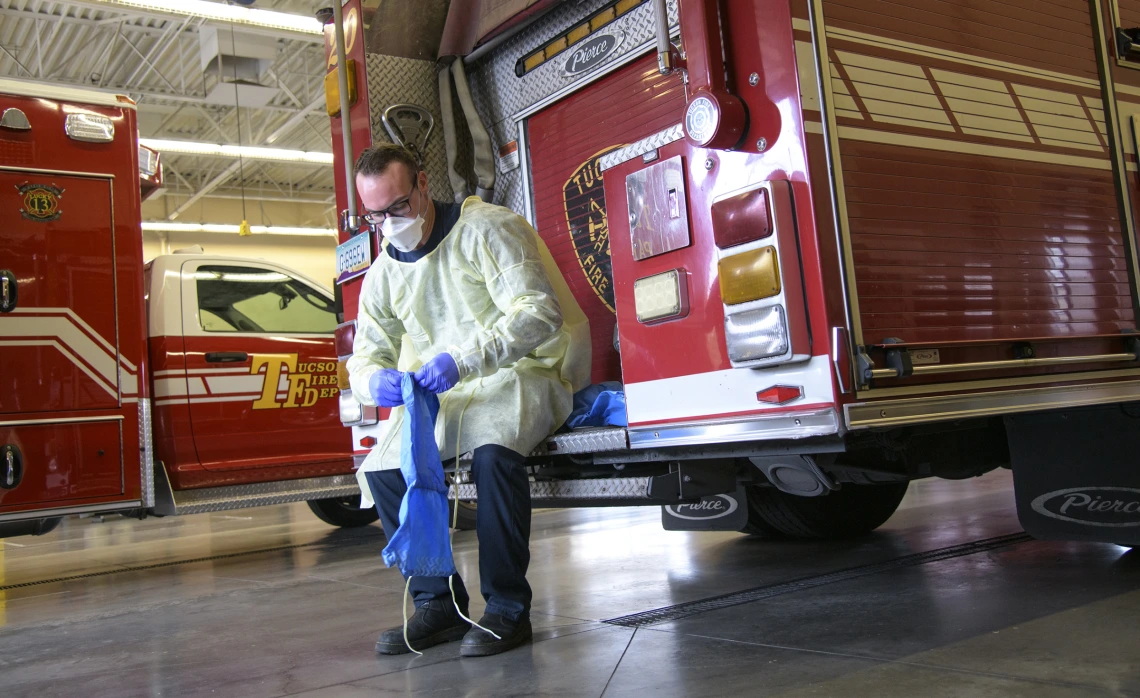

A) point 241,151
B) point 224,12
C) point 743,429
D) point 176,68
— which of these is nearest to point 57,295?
point 743,429

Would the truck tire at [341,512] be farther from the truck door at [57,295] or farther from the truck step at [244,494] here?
the truck door at [57,295]

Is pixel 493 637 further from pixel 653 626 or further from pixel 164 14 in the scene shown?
pixel 164 14

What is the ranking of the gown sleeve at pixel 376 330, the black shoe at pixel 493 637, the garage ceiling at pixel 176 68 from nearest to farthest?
the black shoe at pixel 493 637, the gown sleeve at pixel 376 330, the garage ceiling at pixel 176 68

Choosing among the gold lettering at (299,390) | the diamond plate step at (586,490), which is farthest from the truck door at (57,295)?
the diamond plate step at (586,490)

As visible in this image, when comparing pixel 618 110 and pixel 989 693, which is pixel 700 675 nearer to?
pixel 989 693

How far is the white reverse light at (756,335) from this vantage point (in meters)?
2.61

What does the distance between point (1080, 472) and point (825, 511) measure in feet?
5.06

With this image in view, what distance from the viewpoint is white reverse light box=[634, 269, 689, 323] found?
114 inches

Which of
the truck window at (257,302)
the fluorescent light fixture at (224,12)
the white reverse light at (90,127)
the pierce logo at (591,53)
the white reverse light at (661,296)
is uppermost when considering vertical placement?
the fluorescent light fixture at (224,12)

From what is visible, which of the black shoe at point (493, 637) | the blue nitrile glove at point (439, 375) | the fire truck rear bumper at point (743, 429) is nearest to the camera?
the fire truck rear bumper at point (743, 429)

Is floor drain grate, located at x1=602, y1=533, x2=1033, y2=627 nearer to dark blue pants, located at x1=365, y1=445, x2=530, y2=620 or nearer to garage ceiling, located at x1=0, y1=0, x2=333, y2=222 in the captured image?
dark blue pants, located at x1=365, y1=445, x2=530, y2=620

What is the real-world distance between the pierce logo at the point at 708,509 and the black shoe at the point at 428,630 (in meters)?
1.32

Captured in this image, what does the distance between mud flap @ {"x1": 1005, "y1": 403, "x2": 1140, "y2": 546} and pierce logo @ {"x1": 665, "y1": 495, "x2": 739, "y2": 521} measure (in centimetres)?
116

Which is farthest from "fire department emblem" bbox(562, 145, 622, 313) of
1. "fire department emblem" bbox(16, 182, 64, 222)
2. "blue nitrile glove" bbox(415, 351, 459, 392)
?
"fire department emblem" bbox(16, 182, 64, 222)
